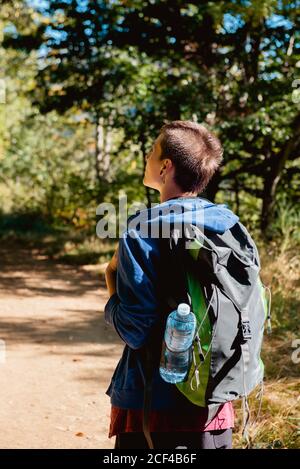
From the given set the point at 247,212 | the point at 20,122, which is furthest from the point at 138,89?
the point at 20,122

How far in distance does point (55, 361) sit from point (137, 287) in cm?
387

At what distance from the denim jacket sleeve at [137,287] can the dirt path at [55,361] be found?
230 cm

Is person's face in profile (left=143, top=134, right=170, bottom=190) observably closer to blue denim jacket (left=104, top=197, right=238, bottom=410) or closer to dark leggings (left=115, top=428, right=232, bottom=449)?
blue denim jacket (left=104, top=197, right=238, bottom=410)

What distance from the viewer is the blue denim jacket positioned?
1.82 m

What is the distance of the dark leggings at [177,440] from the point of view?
1.89 meters

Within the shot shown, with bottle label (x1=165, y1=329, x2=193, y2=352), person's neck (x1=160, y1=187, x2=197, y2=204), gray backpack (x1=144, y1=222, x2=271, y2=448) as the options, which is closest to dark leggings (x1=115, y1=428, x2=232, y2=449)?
gray backpack (x1=144, y1=222, x2=271, y2=448)

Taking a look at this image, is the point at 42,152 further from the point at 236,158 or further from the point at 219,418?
the point at 219,418

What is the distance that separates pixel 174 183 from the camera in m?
1.95

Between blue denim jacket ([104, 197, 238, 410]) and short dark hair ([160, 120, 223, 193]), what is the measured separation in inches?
3.0

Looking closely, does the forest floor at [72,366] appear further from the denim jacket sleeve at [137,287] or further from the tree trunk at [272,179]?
the tree trunk at [272,179]

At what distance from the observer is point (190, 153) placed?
1922 millimetres

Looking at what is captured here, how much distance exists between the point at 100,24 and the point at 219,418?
323 inches

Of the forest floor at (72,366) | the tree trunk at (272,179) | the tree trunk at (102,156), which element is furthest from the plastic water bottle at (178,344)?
the tree trunk at (102,156)

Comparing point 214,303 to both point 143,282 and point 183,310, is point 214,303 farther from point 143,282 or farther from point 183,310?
point 143,282
